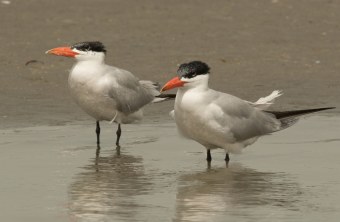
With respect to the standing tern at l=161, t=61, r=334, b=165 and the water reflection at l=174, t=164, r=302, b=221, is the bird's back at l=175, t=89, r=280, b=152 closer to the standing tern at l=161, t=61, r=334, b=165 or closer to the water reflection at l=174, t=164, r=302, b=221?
the standing tern at l=161, t=61, r=334, b=165

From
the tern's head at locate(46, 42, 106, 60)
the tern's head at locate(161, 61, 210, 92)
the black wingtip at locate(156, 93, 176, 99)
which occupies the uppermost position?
the tern's head at locate(161, 61, 210, 92)

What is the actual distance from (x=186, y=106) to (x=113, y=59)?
6.13 metres

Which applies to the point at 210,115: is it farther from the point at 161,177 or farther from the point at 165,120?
the point at 165,120

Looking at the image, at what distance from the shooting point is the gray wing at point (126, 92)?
1353cm

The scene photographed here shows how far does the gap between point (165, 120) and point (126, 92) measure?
1.07 metres

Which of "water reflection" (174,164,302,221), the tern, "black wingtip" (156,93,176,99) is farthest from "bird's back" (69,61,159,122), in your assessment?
"water reflection" (174,164,302,221)

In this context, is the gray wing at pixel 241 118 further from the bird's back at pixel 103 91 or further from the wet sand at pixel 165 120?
the bird's back at pixel 103 91

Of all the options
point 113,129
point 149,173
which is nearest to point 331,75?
point 113,129

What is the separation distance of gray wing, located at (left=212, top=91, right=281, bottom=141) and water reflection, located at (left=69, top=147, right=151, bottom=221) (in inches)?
36.9

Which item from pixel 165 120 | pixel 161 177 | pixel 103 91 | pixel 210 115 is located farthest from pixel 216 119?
pixel 165 120

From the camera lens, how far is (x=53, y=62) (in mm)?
17312

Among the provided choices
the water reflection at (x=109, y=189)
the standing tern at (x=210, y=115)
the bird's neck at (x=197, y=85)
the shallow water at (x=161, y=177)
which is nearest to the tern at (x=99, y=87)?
the shallow water at (x=161, y=177)

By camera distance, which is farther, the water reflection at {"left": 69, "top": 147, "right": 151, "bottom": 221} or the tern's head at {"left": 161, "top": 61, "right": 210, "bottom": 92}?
the tern's head at {"left": 161, "top": 61, "right": 210, "bottom": 92}

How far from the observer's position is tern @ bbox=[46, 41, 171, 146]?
1333 centimetres
